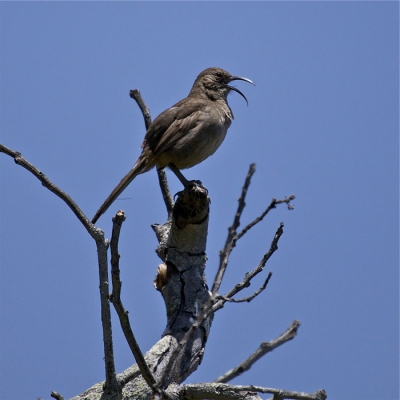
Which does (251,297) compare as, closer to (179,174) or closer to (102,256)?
(102,256)

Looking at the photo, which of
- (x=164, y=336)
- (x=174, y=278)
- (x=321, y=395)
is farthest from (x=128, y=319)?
(x=174, y=278)

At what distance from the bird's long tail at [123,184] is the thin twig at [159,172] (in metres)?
0.19

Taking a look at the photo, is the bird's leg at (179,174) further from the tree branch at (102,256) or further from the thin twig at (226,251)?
the thin twig at (226,251)

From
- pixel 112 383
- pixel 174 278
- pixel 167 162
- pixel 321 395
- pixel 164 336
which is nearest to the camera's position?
pixel 321 395

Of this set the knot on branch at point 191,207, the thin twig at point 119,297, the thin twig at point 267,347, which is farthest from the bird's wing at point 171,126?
the thin twig at point 119,297

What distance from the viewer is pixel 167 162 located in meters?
6.39

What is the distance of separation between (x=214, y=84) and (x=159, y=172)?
5.46ft

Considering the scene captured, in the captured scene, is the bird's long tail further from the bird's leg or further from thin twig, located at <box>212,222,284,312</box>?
thin twig, located at <box>212,222,284,312</box>

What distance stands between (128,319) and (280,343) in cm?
130

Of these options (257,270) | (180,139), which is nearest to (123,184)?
(180,139)

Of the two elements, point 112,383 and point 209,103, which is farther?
point 209,103

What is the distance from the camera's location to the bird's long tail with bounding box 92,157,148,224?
18.8 feet

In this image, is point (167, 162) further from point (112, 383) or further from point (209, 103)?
point (112, 383)

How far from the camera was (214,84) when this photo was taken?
7.51m
